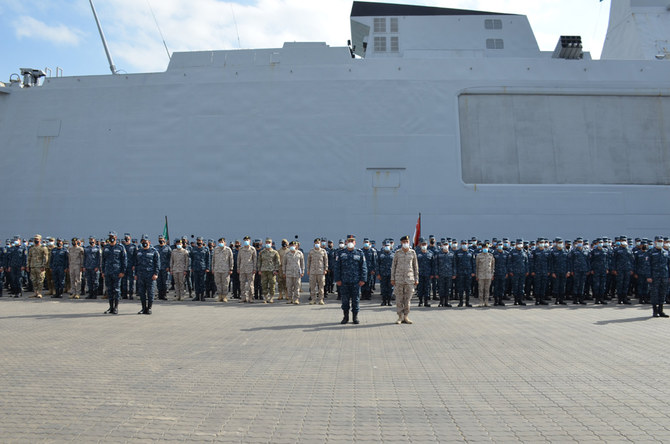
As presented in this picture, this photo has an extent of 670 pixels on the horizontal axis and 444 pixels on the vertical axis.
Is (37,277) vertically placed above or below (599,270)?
above

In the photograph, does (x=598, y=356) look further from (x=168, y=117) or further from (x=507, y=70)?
(x=168, y=117)

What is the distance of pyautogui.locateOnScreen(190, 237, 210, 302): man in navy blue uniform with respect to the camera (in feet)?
35.6

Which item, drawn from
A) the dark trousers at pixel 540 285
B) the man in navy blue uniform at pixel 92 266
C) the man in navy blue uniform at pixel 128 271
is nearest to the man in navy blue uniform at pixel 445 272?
the dark trousers at pixel 540 285

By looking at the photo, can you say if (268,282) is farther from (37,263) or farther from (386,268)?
(37,263)

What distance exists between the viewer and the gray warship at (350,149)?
13.7 meters

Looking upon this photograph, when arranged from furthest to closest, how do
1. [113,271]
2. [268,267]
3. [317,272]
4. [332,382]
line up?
[268,267], [317,272], [113,271], [332,382]

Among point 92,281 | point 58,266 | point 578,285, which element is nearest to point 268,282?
point 92,281

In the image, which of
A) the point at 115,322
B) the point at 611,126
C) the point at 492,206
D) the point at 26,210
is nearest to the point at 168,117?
the point at 26,210

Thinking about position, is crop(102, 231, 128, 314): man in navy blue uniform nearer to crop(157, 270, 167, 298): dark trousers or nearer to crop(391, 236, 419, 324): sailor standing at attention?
crop(157, 270, 167, 298): dark trousers

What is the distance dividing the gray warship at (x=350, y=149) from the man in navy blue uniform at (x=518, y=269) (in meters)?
3.23

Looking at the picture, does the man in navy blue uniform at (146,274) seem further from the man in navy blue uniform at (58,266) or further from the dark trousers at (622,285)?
the dark trousers at (622,285)

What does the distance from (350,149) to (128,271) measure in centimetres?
752

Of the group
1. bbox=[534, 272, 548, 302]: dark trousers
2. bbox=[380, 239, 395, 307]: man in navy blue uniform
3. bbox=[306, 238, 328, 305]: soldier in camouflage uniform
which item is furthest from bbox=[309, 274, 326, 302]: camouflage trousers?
bbox=[534, 272, 548, 302]: dark trousers

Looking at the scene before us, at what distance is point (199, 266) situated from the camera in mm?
11023
